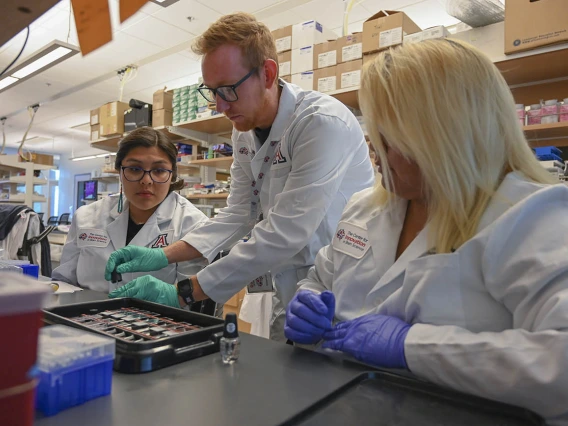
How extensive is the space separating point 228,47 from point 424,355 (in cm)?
113

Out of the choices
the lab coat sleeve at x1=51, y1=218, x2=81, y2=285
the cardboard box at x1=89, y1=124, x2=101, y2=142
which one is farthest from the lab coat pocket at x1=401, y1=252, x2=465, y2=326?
the cardboard box at x1=89, y1=124, x2=101, y2=142

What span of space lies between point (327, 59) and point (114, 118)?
285 cm

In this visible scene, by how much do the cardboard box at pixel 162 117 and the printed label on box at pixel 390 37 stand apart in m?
2.36

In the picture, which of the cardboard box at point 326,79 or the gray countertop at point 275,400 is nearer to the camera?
the gray countertop at point 275,400

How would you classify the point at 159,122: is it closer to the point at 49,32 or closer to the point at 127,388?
the point at 49,32

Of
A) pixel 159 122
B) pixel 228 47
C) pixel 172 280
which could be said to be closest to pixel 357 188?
pixel 228 47

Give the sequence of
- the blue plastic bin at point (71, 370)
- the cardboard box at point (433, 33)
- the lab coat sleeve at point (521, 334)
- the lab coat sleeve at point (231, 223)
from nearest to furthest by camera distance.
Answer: the blue plastic bin at point (71, 370) < the lab coat sleeve at point (521, 334) < the lab coat sleeve at point (231, 223) < the cardboard box at point (433, 33)

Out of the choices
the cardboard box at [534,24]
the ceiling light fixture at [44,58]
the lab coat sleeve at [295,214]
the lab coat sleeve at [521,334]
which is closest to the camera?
the lab coat sleeve at [521,334]

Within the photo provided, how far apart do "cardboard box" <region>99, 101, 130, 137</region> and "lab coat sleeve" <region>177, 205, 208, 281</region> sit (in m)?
3.30

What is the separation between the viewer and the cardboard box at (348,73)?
9.47ft

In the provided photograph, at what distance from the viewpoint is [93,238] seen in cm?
185

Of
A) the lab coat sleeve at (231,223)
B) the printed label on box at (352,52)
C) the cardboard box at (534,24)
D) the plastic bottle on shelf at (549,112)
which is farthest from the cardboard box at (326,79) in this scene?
the lab coat sleeve at (231,223)

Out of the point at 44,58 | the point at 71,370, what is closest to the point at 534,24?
the point at 71,370

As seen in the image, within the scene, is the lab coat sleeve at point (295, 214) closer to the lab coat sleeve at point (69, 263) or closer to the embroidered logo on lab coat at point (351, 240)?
the embroidered logo on lab coat at point (351, 240)
